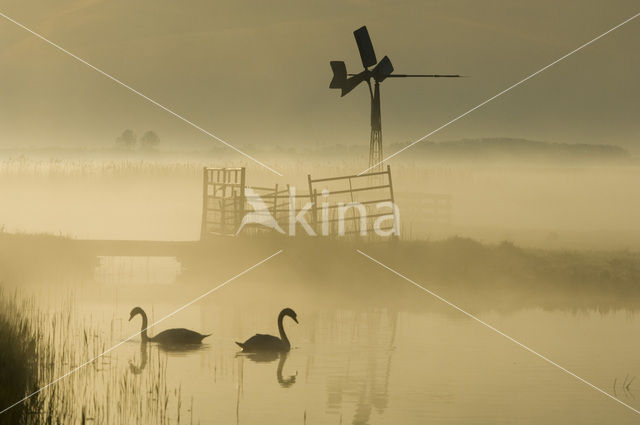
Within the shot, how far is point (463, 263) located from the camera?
3086 cm

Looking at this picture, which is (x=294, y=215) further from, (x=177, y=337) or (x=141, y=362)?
(x=141, y=362)

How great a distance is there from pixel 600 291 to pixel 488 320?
24.5 ft

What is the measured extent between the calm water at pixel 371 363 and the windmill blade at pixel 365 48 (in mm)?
17482

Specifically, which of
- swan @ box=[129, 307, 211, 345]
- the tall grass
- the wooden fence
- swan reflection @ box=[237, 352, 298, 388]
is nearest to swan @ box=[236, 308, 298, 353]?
swan reflection @ box=[237, 352, 298, 388]

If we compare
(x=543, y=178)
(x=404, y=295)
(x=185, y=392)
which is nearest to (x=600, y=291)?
(x=404, y=295)

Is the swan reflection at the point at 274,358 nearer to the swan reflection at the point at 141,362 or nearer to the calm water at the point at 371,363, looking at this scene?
the calm water at the point at 371,363

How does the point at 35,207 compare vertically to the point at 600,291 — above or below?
above

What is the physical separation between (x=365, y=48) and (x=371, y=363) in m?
26.8

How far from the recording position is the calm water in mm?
14133

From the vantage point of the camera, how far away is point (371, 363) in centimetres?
1758

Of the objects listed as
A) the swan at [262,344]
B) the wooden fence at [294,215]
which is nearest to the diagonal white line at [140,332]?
the wooden fence at [294,215]

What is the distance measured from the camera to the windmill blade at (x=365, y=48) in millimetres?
42500

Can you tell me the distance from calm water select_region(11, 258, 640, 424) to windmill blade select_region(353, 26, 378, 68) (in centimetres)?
1748

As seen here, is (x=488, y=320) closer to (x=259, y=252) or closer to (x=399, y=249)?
(x=399, y=249)
